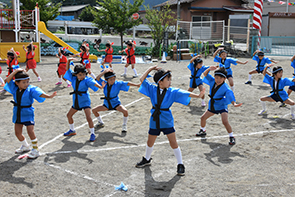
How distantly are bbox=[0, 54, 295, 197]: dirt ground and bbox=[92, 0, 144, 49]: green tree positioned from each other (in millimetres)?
15238

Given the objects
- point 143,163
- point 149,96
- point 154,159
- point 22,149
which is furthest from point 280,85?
point 22,149

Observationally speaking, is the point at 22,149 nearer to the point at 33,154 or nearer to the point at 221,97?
the point at 33,154

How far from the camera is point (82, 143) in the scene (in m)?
6.68

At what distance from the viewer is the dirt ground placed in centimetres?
463

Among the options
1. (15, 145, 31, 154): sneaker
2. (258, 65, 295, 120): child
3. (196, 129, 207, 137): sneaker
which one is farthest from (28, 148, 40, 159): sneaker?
(258, 65, 295, 120): child

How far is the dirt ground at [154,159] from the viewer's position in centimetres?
463

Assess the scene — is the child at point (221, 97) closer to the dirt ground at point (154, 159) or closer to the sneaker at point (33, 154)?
the dirt ground at point (154, 159)

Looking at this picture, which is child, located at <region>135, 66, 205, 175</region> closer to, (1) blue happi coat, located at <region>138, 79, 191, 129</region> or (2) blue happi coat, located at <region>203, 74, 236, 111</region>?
(1) blue happi coat, located at <region>138, 79, 191, 129</region>

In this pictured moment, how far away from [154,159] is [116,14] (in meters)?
19.4

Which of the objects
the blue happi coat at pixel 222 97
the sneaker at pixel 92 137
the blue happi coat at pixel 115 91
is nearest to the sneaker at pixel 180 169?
the blue happi coat at pixel 222 97

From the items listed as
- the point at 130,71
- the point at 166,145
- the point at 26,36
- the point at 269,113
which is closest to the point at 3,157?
the point at 166,145

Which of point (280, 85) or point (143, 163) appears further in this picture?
point (280, 85)

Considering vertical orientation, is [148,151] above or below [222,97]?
below

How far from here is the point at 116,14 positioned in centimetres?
2317
